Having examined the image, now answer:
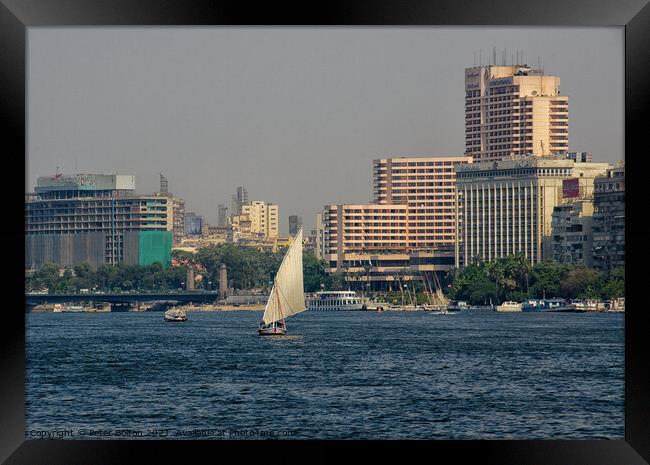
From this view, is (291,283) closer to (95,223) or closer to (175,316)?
(175,316)

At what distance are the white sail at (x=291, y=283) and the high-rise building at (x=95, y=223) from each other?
54.1 meters

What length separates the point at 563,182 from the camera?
95.6 metres

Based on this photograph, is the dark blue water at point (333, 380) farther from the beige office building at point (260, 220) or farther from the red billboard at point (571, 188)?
the beige office building at point (260, 220)

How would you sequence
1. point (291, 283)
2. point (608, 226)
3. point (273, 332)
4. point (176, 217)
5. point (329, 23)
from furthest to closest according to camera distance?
point (176, 217), point (608, 226), point (273, 332), point (291, 283), point (329, 23)

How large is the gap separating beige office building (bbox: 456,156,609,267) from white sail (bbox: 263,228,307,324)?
156 feet

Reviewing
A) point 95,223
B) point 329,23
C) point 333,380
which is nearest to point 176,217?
point 95,223

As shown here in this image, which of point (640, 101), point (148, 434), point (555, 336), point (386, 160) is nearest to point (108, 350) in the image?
point (555, 336)

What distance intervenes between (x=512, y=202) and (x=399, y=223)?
1516cm

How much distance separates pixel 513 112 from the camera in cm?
12512

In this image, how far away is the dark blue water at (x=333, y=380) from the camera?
2802 cm

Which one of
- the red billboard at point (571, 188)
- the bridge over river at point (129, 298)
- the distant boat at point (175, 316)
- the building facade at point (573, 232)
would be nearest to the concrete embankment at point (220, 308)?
the bridge over river at point (129, 298)

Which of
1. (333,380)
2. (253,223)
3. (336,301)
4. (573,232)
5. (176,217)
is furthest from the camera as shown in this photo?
(253,223)

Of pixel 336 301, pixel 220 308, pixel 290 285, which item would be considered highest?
pixel 290 285

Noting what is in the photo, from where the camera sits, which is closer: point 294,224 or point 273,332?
point 273,332
